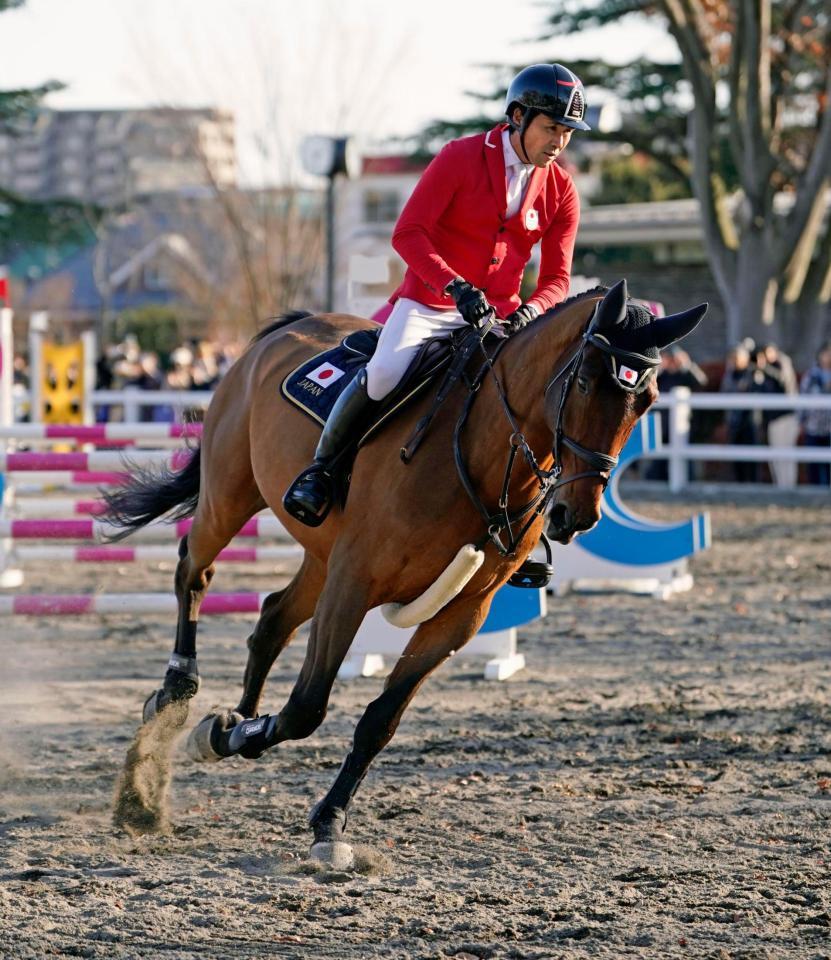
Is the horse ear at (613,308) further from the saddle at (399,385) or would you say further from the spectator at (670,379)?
the spectator at (670,379)

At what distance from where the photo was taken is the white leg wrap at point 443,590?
5.13 metres

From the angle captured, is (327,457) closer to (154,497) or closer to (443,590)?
(443,590)

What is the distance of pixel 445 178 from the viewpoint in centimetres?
545

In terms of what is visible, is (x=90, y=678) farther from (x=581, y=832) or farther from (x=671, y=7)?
(x=671, y=7)

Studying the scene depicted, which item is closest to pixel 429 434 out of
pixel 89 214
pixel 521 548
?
pixel 521 548

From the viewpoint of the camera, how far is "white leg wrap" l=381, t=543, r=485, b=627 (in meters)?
5.13

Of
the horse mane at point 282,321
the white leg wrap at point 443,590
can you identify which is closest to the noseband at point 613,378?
the white leg wrap at point 443,590

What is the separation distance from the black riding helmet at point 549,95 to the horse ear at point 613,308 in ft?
3.26

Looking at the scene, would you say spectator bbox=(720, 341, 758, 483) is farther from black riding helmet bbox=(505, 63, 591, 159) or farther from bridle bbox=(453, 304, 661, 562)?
bridle bbox=(453, 304, 661, 562)

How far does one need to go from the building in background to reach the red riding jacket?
26.1 meters

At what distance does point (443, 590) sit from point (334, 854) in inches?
39.2

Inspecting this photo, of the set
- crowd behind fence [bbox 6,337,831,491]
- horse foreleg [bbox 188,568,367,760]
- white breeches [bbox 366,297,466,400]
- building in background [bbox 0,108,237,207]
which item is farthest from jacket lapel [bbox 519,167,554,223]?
building in background [bbox 0,108,237,207]

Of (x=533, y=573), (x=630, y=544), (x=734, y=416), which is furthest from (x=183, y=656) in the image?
(x=734, y=416)

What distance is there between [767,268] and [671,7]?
5.05m
